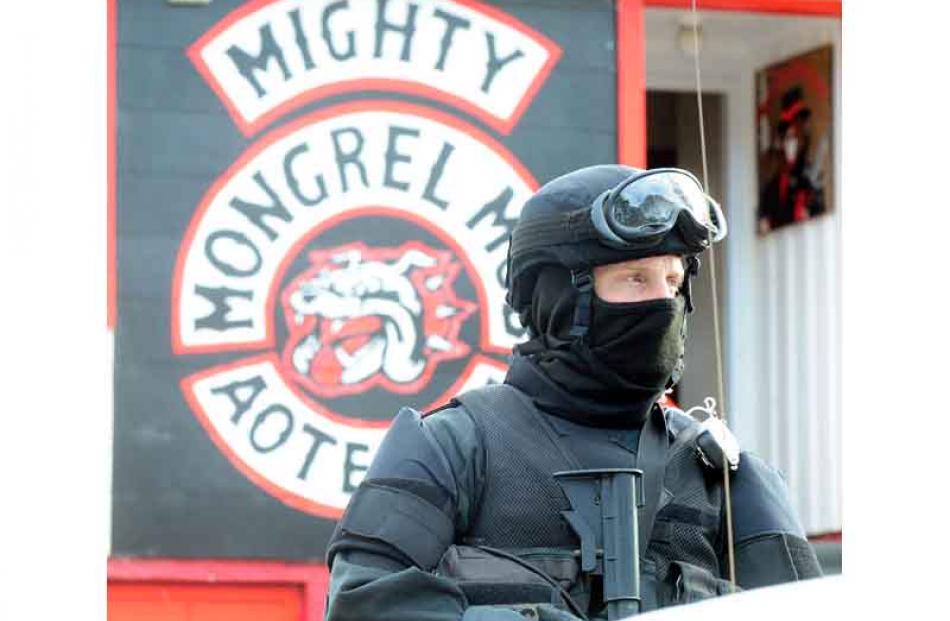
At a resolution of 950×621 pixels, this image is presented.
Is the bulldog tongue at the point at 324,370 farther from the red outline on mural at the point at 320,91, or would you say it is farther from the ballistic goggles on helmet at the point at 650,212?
the ballistic goggles on helmet at the point at 650,212

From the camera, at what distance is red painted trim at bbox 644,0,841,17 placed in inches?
508

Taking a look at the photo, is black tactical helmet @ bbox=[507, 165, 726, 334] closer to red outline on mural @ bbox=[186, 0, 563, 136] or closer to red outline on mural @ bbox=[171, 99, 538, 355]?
red outline on mural @ bbox=[171, 99, 538, 355]

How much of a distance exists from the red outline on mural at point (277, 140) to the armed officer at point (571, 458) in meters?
5.91

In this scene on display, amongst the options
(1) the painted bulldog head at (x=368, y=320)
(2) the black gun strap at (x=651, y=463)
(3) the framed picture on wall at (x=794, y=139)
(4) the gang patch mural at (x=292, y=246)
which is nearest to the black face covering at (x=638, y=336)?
(2) the black gun strap at (x=651, y=463)

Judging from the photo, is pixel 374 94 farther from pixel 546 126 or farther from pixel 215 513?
pixel 215 513

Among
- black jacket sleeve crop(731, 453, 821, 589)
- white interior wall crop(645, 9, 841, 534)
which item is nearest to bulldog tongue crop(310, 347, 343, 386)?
white interior wall crop(645, 9, 841, 534)

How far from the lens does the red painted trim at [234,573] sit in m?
11.7

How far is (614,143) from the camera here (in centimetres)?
1238

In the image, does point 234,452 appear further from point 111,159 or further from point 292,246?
point 111,159

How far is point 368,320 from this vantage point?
11859 mm
